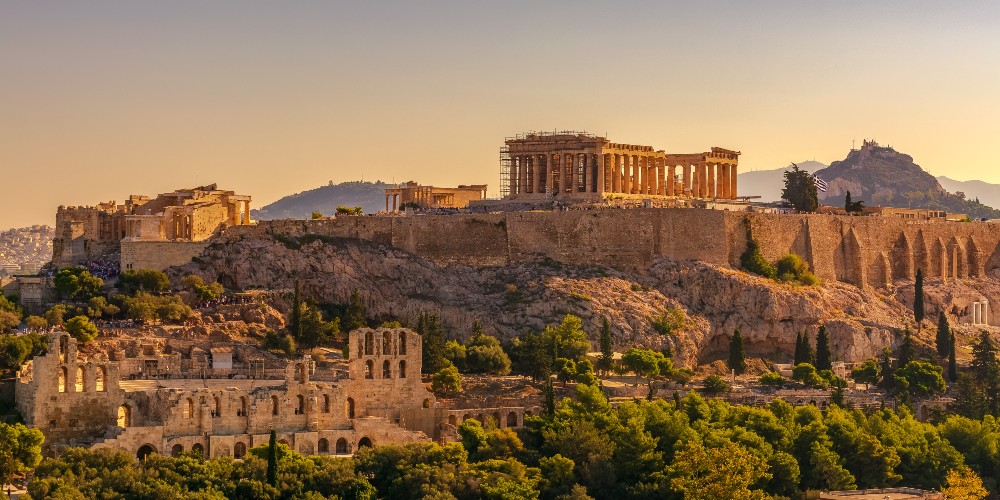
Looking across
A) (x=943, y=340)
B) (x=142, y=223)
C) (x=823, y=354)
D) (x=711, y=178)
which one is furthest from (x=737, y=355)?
(x=142, y=223)

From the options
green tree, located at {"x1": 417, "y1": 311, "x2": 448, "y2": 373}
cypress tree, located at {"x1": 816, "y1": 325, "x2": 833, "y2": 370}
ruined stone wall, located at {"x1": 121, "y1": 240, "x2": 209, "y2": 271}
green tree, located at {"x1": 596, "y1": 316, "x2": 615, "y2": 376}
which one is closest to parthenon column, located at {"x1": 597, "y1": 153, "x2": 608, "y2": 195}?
cypress tree, located at {"x1": 816, "y1": 325, "x2": 833, "y2": 370}

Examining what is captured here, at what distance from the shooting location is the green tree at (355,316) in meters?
87.1

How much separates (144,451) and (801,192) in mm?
54399

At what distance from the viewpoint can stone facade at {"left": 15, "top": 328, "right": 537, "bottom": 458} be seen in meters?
70.4

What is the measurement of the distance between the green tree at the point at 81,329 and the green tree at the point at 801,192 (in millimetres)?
47205

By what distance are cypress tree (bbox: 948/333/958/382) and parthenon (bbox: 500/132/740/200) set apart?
18524mm

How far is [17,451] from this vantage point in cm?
6725

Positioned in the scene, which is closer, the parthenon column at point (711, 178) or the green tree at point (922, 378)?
the green tree at point (922, 378)

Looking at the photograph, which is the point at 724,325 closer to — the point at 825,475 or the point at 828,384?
the point at 828,384

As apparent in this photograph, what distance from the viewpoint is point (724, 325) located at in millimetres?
96062

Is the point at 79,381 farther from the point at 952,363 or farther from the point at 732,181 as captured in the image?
the point at 732,181

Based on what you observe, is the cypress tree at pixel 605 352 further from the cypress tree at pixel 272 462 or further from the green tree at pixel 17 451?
the green tree at pixel 17 451

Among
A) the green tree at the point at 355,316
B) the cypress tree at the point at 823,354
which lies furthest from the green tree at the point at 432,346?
the cypress tree at the point at 823,354

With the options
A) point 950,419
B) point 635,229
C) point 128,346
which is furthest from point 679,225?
point 128,346
